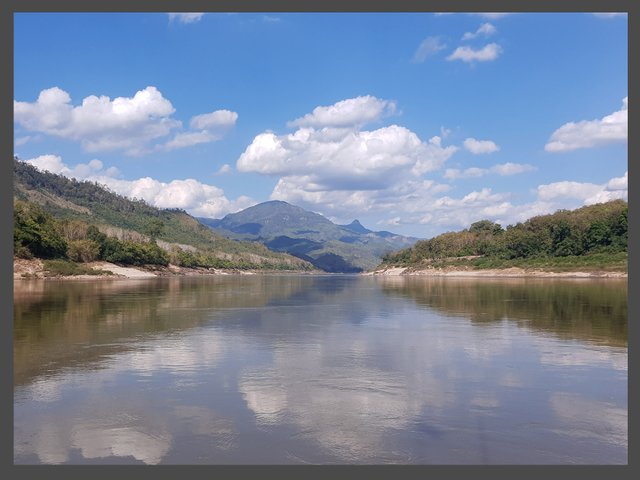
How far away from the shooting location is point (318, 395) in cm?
1568

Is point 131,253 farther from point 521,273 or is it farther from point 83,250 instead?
point 521,273

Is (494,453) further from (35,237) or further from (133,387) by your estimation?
(35,237)

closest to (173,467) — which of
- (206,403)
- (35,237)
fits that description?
(206,403)

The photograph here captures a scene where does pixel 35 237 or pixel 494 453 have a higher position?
pixel 35 237

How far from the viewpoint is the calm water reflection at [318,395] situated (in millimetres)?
11367

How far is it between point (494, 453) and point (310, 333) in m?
19.1

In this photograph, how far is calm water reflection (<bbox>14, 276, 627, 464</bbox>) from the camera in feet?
37.3

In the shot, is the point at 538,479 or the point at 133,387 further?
the point at 133,387

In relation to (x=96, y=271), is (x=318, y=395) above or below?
above

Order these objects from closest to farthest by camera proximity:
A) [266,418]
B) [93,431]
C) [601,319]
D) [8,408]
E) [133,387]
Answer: [93,431] → [266,418] → [8,408] → [133,387] → [601,319]

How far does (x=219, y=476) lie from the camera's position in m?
10.1

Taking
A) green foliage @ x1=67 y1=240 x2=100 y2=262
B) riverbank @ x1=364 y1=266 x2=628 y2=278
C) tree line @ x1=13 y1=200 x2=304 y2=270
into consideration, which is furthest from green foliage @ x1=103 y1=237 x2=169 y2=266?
riverbank @ x1=364 y1=266 x2=628 y2=278

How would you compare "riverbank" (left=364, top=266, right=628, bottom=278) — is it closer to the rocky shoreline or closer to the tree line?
the rocky shoreline

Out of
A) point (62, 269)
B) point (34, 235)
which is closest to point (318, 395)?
point (62, 269)
